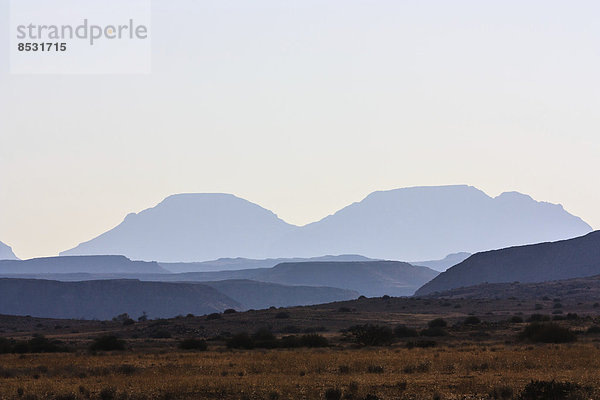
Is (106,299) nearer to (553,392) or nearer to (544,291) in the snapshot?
(544,291)

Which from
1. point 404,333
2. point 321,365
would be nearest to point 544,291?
point 404,333

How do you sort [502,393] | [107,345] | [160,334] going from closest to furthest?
1. [502,393]
2. [107,345]
3. [160,334]

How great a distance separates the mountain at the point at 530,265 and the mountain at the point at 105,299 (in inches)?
1742

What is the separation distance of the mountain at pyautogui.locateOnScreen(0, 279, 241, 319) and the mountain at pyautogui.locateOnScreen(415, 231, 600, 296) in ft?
145

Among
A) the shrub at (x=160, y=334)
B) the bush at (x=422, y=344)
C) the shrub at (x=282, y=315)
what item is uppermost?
the shrub at (x=282, y=315)

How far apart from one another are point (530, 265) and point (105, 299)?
274ft

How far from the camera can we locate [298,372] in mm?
33594

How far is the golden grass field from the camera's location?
27906mm

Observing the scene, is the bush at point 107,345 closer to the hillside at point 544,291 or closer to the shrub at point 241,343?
the shrub at point 241,343

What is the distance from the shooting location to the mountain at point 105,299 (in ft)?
581

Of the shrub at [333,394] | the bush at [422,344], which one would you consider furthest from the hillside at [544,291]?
the shrub at [333,394]

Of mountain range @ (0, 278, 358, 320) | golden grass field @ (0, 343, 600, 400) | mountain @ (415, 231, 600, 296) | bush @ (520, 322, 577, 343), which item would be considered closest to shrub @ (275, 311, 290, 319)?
golden grass field @ (0, 343, 600, 400)

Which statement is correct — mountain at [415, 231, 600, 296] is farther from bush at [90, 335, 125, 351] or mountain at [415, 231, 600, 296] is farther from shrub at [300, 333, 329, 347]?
bush at [90, 335, 125, 351]

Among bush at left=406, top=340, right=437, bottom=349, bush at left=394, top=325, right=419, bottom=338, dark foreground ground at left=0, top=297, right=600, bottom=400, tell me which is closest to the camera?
dark foreground ground at left=0, top=297, right=600, bottom=400
